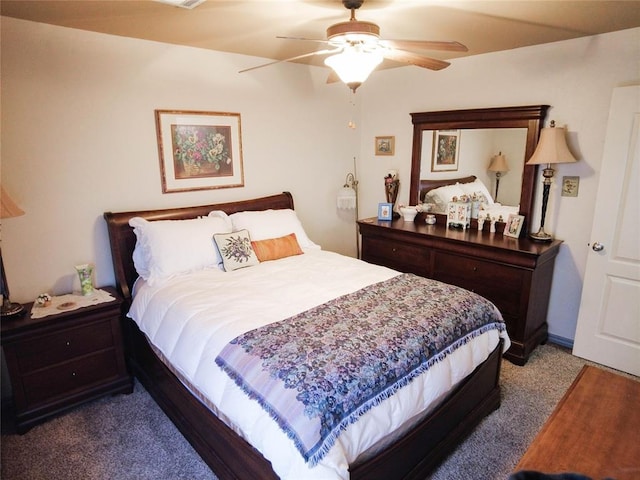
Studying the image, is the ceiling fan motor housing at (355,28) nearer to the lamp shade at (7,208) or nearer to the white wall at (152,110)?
the white wall at (152,110)

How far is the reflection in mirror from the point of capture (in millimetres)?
3293

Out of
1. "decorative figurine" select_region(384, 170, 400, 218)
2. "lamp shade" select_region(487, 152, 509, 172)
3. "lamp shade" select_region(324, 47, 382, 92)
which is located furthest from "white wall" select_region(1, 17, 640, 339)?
"lamp shade" select_region(324, 47, 382, 92)

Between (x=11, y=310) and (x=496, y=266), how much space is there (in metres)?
3.41

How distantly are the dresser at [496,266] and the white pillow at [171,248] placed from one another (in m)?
1.79

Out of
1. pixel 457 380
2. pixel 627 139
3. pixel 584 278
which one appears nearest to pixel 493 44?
pixel 627 139

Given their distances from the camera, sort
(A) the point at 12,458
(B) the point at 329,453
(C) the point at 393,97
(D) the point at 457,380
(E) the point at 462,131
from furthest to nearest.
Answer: (C) the point at 393,97 → (E) the point at 462,131 → (A) the point at 12,458 → (D) the point at 457,380 → (B) the point at 329,453

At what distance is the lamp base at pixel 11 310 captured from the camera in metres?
2.30

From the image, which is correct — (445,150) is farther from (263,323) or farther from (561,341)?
(263,323)

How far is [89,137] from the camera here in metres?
2.74

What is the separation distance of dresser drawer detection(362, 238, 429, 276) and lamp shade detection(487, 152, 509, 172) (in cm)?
95

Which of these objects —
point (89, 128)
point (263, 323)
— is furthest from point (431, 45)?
point (89, 128)

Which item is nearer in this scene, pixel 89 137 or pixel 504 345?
pixel 504 345

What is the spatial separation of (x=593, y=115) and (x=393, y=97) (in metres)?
1.89

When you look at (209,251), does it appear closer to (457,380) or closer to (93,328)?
(93,328)
